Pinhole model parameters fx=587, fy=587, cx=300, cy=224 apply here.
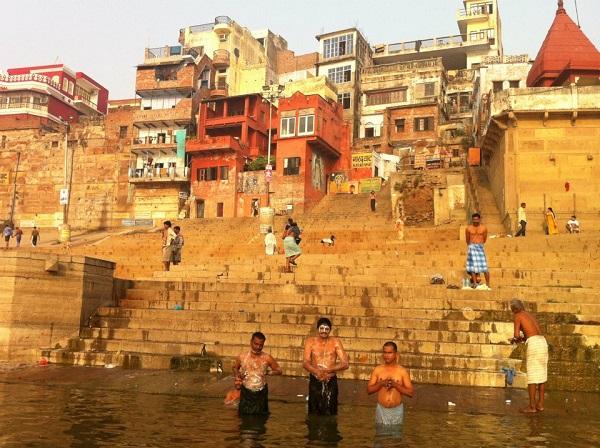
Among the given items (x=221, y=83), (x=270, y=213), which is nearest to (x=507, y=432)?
(x=270, y=213)

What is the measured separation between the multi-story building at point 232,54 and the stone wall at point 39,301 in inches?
1616

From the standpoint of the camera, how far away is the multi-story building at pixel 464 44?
5053cm

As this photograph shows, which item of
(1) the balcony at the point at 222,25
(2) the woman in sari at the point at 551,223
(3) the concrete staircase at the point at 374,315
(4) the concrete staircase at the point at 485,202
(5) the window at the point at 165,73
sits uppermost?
(1) the balcony at the point at 222,25

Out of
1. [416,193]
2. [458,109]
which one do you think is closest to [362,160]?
[458,109]

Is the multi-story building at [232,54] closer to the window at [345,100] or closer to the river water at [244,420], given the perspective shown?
the window at [345,100]

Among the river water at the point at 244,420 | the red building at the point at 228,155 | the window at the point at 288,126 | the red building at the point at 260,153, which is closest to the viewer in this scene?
the river water at the point at 244,420

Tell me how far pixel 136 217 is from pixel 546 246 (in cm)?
3594

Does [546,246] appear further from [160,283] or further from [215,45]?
[215,45]

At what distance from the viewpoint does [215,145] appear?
42.2 metres

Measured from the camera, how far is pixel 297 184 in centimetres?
3969

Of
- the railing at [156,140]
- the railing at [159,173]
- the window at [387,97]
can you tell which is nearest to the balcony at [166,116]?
the railing at [156,140]

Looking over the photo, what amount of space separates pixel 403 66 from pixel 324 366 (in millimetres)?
45847

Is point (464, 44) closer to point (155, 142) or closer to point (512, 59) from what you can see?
point (512, 59)

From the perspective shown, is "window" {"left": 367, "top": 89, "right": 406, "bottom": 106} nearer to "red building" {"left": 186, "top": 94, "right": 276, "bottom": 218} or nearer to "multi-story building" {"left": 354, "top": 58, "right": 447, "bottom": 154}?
"multi-story building" {"left": 354, "top": 58, "right": 447, "bottom": 154}
